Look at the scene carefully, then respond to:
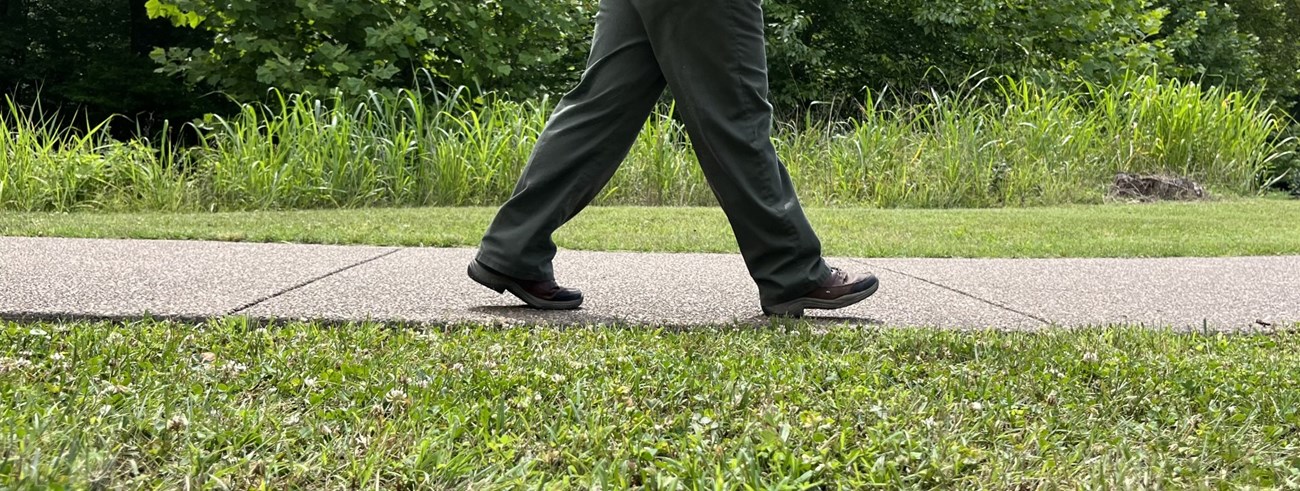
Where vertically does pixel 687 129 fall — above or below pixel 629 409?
above

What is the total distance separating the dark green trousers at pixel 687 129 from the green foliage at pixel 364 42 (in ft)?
24.1

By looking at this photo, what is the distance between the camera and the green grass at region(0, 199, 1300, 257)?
5316mm

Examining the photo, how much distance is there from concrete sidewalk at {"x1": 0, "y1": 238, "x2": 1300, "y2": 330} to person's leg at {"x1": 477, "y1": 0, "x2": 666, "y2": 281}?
23cm

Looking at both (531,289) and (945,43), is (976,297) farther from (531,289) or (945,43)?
(945,43)

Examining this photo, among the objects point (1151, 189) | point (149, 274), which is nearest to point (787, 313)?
point (149, 274)

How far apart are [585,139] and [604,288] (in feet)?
2.80

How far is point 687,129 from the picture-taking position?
118 inches

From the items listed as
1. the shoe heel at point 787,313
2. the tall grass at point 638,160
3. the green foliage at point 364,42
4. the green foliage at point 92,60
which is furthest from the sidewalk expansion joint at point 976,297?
the green foliage at point 92,60

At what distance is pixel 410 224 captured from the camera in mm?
6246

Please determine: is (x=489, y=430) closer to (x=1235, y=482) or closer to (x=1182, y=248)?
(x=1235, y=482)

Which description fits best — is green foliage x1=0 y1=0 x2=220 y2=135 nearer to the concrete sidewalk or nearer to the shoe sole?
the concrete sidewalk

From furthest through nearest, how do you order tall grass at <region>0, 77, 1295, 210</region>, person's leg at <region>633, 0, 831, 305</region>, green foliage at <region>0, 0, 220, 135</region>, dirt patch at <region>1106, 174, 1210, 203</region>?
green foliage at <region>0, 0, 220, 135</region> → dirt patch at <region>1106, 174, 1210, 203</region> → tall grass at <region>0, 77, 1295, 210</region> → person's leg at <region>633, 0, 831, 305</region>

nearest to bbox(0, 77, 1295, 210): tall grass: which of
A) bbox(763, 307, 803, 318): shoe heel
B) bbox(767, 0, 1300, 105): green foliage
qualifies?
bbox(767, 0, 1300, 105): green foliage

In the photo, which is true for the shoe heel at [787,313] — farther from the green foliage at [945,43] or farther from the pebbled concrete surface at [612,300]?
the green foliage at [945,43]
